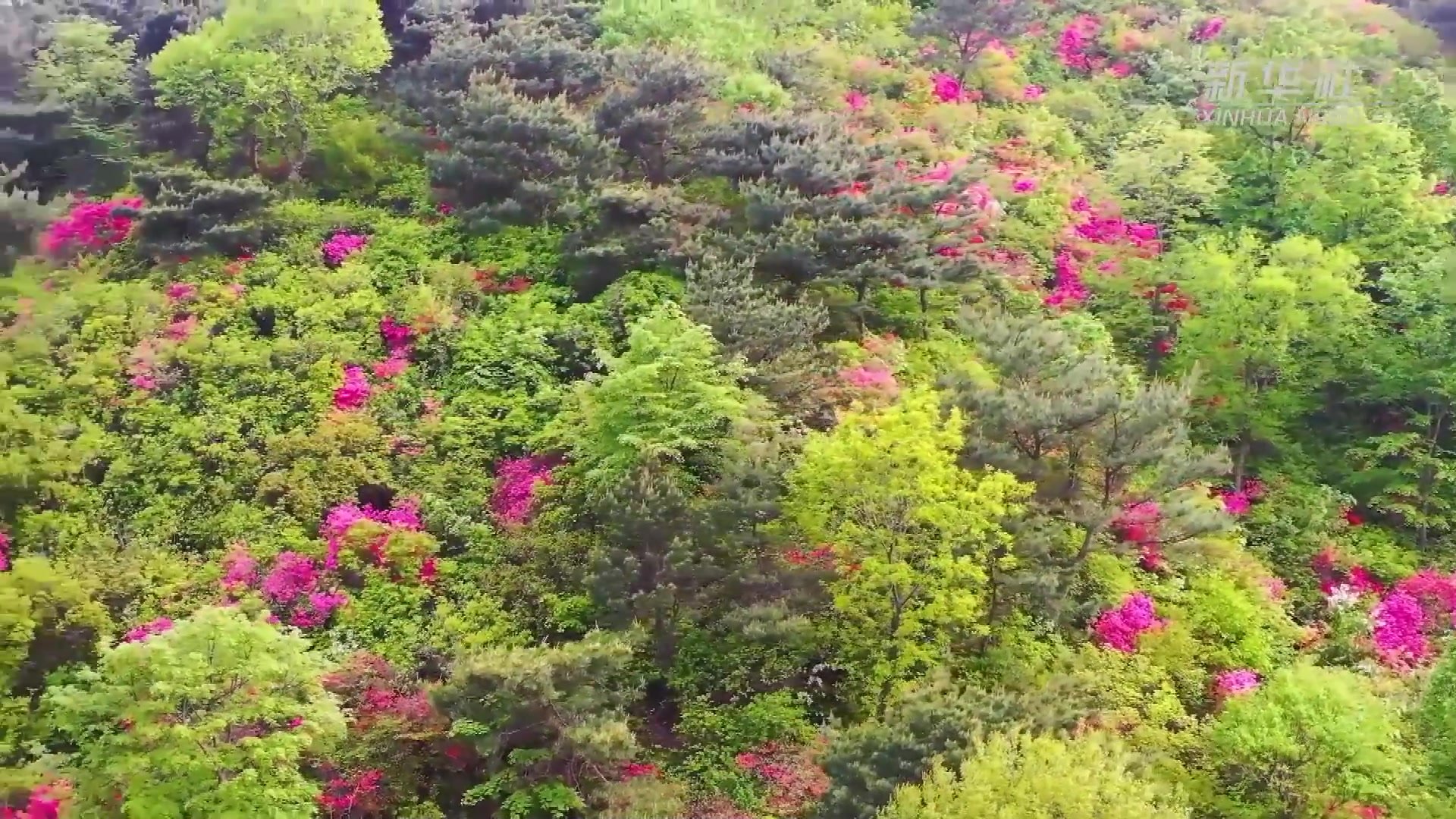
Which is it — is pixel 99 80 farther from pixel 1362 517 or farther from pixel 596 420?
pixel 1362 517

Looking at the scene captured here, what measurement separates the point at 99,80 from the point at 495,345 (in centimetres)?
1837

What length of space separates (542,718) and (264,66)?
2240cm

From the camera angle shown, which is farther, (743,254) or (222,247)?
(222,247)

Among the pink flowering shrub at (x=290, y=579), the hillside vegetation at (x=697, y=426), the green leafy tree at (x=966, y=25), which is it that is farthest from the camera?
the green leafy tree at (x=966, y=25)

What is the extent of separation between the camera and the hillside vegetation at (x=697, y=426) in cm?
1628

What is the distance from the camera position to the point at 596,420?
20125 millimetres

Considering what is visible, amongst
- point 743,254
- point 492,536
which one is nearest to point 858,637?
point 492,536

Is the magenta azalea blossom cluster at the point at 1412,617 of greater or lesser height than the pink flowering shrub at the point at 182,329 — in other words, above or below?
below

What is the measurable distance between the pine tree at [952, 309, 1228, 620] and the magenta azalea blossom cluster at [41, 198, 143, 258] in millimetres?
23988

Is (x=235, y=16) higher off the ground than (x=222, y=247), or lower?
higher

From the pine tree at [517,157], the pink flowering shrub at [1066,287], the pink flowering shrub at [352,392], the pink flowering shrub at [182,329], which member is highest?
the pine tree at [517,157]

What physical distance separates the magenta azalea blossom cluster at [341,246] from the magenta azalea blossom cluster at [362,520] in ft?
30.4

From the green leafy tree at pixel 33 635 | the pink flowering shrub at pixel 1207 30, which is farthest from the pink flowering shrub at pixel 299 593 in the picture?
the pink flowering shrub at pixel 1207 30

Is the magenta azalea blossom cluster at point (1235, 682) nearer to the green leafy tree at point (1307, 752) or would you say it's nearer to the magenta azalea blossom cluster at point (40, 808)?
the green leafy tree at point (1307, 752)
